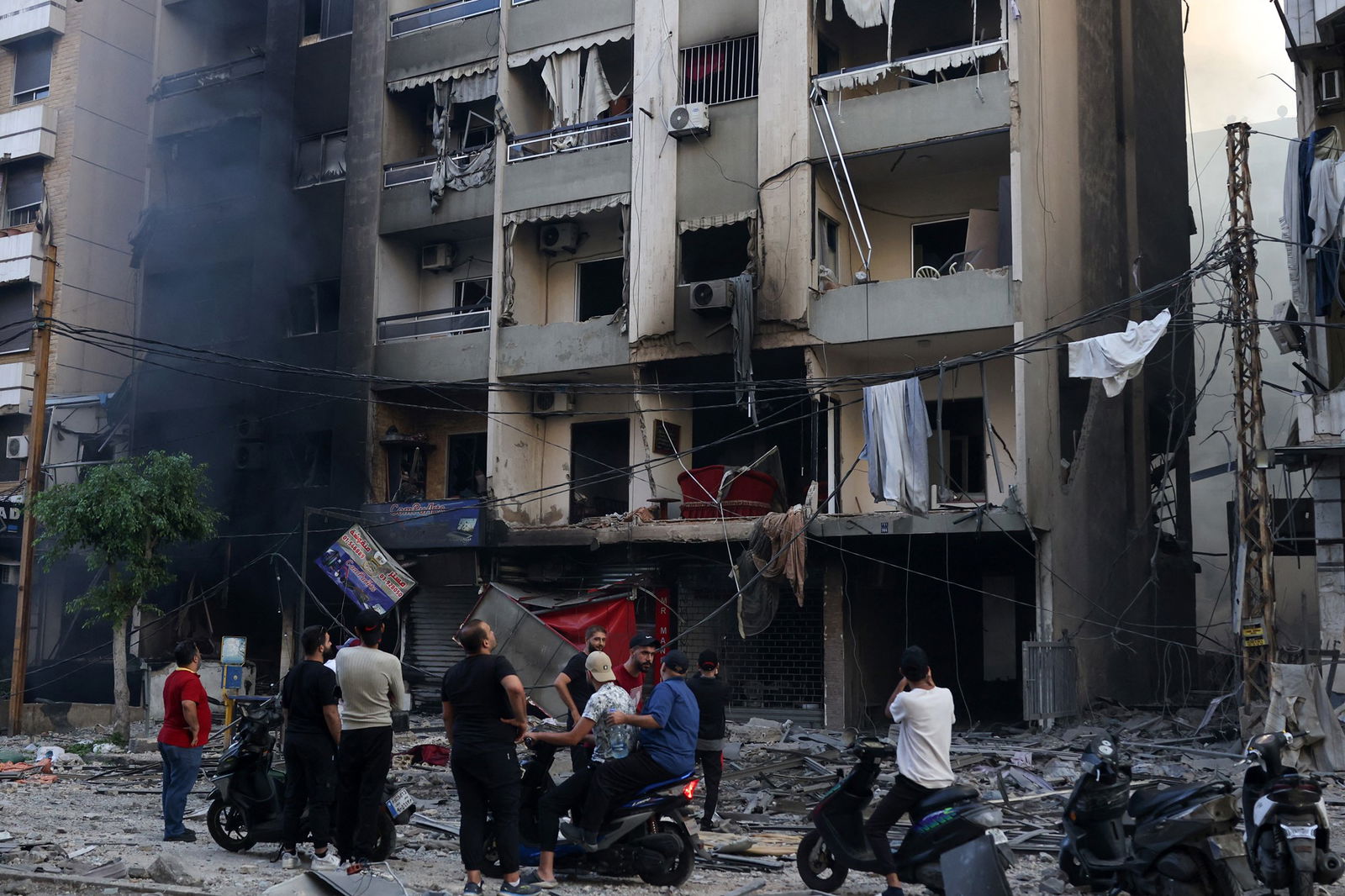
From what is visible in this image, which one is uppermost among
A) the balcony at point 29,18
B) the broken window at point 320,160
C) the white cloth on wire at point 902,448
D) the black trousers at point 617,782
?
the balcony at point 29,18

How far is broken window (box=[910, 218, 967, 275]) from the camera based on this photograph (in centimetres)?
2180

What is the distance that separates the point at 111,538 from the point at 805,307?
11.7 m

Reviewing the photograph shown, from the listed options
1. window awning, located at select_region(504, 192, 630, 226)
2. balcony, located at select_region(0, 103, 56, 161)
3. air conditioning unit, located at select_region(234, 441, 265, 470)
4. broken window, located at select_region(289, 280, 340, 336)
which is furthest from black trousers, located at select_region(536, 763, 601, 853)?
balcony, located at select_region(0, 103, 56, 161)

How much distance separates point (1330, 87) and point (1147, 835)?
48.5 feet

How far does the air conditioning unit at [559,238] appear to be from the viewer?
24188 mm

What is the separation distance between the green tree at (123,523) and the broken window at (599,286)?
25.5 ft

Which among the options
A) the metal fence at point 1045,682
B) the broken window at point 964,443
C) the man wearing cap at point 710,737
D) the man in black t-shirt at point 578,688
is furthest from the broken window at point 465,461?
the man wearing cap at point 710,737

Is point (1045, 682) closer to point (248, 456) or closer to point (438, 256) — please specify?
point (438, 256)

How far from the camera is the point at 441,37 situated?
25391 mm

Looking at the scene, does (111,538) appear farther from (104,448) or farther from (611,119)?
(611,119)

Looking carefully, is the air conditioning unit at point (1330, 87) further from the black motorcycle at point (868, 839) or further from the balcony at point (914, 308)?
the black motorcycle at point (868, 839)

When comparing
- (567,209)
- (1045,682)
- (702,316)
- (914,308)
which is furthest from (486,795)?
(567,209)

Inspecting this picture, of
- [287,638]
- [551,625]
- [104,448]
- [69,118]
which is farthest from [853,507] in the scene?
[69,118]

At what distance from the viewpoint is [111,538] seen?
808 inches
